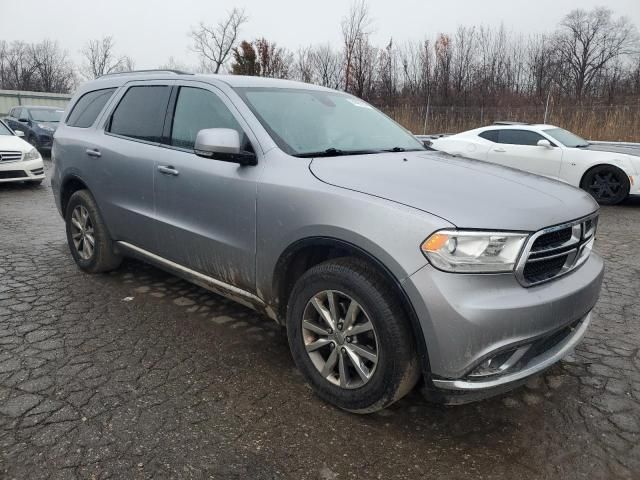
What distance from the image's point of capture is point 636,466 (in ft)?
7.63

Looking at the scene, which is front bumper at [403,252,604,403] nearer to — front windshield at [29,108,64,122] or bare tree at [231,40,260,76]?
front windshield at [29,108,64,122]

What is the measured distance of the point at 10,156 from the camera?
9.98 m

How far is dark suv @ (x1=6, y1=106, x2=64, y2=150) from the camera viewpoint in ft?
53.6

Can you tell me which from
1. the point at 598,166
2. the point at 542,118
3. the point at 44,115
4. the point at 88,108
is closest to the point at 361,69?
the point at 542,118

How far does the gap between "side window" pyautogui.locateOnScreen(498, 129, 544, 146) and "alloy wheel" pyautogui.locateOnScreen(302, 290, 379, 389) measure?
8638 mm

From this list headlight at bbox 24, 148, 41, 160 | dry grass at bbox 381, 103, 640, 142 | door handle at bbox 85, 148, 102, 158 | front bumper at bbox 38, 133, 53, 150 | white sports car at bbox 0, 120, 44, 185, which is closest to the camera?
door handle at bbox 85, 148, 102, 158

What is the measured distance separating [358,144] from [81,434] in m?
2.30

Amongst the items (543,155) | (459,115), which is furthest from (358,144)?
(459,115)

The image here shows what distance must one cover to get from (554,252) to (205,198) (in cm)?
206

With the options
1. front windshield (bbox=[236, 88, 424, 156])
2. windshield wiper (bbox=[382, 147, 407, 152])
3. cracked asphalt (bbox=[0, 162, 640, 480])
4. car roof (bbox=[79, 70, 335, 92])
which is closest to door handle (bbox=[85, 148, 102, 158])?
car roof (bbox=[79, 70, 335, 92])

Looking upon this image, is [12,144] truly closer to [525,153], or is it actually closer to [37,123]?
[37,123]

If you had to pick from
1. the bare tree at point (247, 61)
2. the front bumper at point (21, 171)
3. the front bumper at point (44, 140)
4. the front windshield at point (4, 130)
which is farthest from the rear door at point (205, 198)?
the bare tree at point (247, 61)

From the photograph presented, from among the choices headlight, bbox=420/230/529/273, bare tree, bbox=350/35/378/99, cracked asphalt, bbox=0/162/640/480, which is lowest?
cracked asphalt, bbox=0/162/640/480

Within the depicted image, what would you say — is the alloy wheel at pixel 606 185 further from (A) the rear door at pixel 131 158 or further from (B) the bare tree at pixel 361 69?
(B) the bare tree at pixel 361 69
